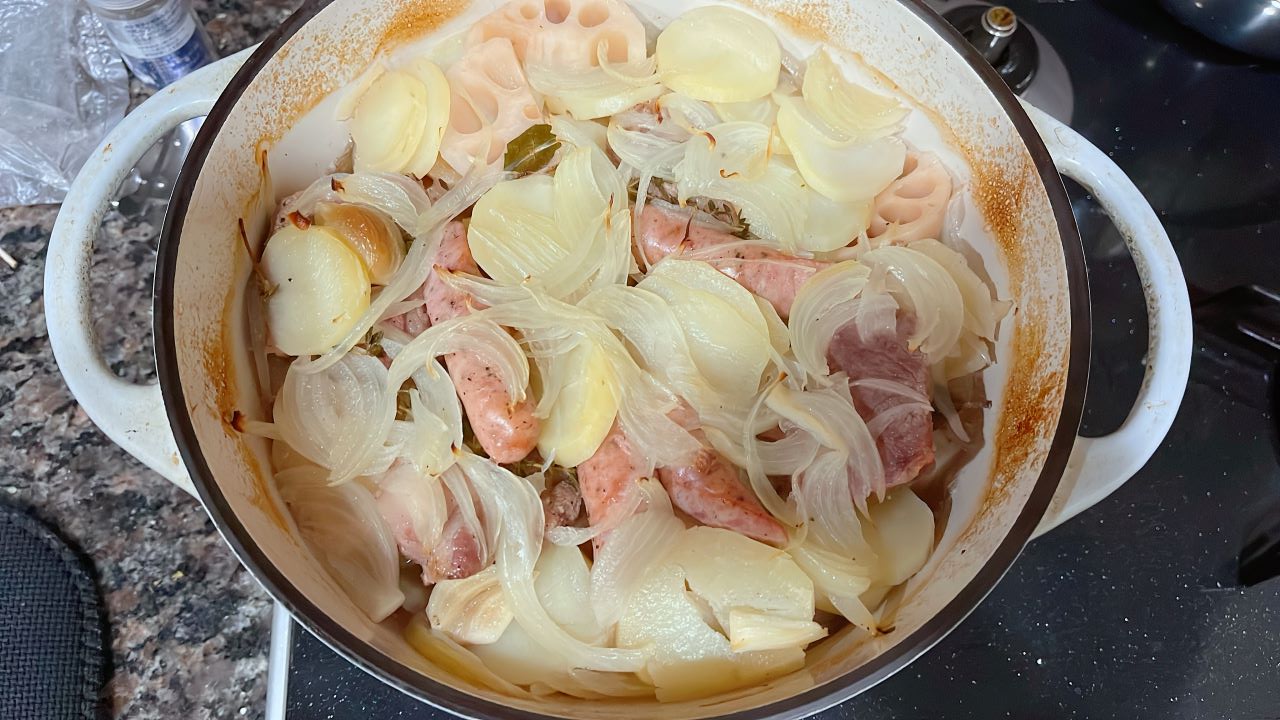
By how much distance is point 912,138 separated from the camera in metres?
1.05

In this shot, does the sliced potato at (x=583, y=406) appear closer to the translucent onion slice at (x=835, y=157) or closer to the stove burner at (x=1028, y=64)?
the translucent onion slice at (x=835, y=157)

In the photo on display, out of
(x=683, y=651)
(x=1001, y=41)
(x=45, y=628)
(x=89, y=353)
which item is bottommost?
(x=45, y=628)

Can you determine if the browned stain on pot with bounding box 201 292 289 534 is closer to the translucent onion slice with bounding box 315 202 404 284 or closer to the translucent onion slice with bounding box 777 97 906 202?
the translucent onion slice with bounding box 315 202 404 284

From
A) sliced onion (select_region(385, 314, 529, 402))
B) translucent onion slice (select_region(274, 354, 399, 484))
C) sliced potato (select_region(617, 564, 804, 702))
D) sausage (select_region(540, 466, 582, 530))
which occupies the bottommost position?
sliced potato (select_region(617, 564, 804, 702))

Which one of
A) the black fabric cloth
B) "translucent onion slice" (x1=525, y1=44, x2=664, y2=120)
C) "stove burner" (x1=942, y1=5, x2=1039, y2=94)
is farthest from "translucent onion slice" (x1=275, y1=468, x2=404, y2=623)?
"stove burner" (x1=942, y1=5, x2=1039, y2=94)

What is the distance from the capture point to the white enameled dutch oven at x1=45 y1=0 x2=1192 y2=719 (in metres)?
0.74

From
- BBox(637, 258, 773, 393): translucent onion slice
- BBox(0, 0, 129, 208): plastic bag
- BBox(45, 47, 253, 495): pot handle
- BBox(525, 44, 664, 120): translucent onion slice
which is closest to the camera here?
BBox(45, 47, 253, 495): pot handle

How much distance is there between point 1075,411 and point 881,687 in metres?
0.42

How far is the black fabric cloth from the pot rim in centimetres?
39

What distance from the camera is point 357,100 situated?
3.38 ft

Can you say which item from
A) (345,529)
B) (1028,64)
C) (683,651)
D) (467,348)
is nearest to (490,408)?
(467,348)

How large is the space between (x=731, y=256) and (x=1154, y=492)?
2.23 ft

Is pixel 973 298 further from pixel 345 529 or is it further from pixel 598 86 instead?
pixel 345 529

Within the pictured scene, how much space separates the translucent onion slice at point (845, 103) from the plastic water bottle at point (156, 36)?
86cm
